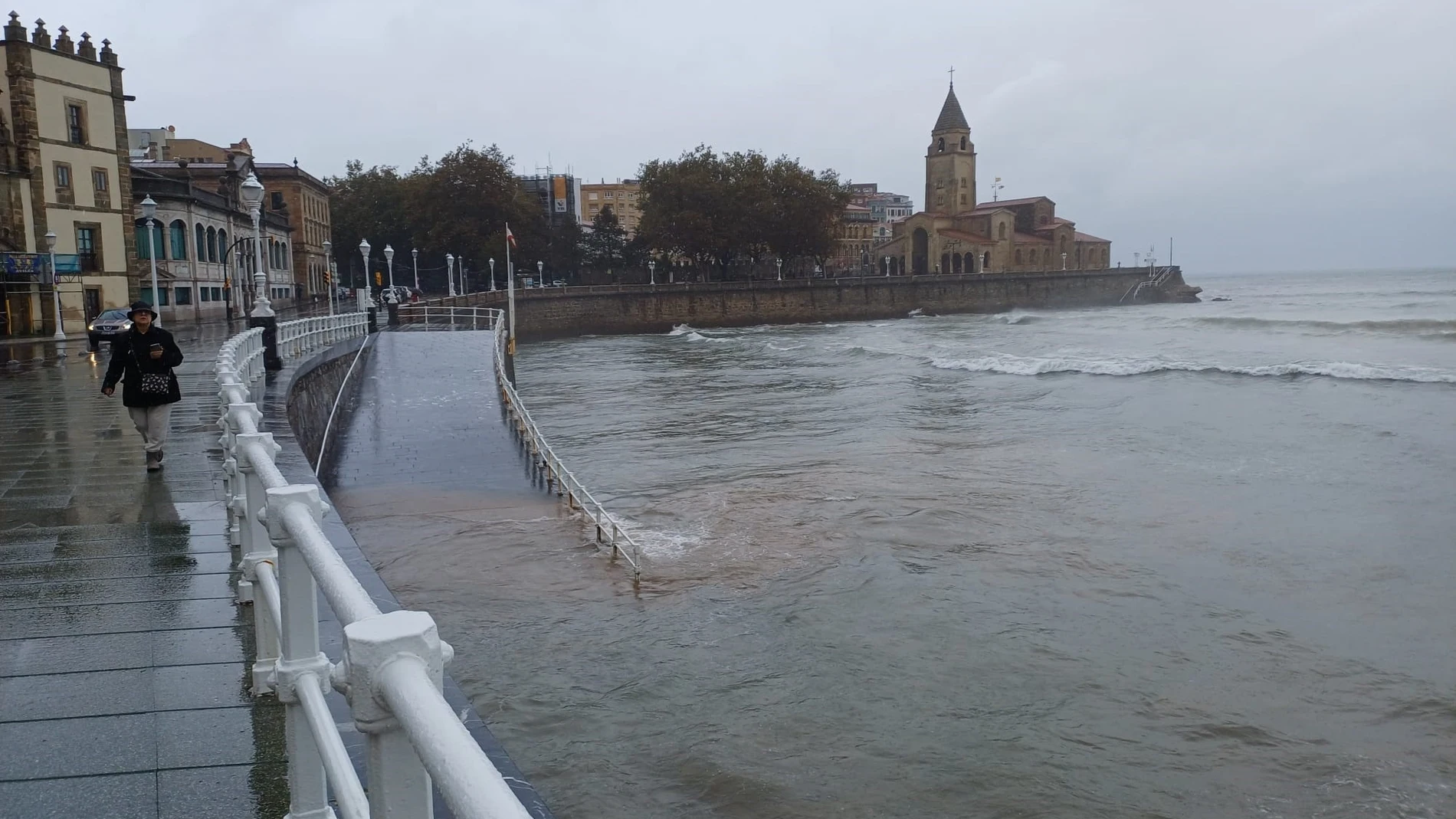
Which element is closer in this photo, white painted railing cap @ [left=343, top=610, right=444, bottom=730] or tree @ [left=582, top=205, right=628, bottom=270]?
white painted railing cap @ [left=343, top=610, right=444, bottom=730]

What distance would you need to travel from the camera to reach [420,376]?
79.2 feet

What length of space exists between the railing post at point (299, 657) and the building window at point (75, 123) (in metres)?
40.4

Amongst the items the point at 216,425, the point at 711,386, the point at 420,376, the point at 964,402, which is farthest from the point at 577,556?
the point at 711,386

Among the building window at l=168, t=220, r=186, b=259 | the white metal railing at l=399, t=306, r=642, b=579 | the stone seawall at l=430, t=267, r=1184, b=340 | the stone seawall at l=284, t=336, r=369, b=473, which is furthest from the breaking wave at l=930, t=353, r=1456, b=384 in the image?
the building window at l=168, t=220, r=186, b=259

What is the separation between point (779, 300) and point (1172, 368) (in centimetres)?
4713

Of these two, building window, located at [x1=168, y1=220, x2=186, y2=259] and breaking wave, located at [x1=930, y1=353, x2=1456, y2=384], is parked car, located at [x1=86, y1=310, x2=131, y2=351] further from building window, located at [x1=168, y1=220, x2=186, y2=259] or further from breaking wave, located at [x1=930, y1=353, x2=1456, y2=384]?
breaking wave, located at [x1=930, y1=353, x2=1456, y2=384]

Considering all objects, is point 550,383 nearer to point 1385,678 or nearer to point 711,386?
point 711,386

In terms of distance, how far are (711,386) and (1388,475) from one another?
70.3ft

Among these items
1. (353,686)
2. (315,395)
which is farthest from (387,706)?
(315,395)

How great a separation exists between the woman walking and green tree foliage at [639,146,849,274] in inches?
2701

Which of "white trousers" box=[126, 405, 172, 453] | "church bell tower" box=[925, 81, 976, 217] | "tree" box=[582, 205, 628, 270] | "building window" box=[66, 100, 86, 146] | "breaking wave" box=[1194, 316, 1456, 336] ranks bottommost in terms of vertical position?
"breaking wave" box=[1194, 316, 1456, 336]

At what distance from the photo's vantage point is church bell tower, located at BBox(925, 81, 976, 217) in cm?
11350

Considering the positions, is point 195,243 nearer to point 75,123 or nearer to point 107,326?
point 75,123

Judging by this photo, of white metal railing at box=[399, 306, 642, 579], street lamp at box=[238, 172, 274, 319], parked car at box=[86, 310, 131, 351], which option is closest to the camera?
white metal railing at box=[399, 306, 642, 579]
